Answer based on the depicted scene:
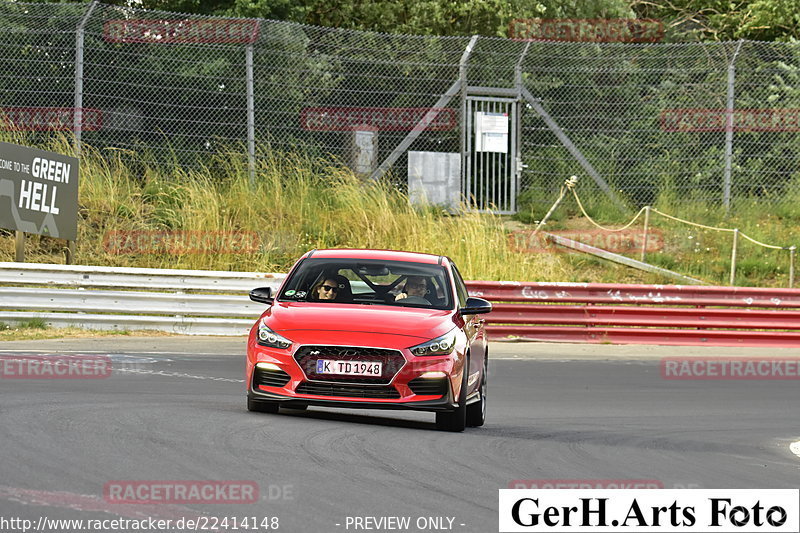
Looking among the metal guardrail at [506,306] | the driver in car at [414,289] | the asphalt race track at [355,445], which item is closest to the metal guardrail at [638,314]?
the metal guardrail at [506,306]

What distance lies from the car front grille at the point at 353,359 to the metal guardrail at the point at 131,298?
32.8 ft

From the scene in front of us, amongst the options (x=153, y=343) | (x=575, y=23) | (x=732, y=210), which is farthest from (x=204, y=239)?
(x=575, y=23)

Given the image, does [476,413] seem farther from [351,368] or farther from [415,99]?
[415,99]

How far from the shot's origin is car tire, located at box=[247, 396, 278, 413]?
38.8 feet

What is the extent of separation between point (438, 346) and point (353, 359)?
0.72 m

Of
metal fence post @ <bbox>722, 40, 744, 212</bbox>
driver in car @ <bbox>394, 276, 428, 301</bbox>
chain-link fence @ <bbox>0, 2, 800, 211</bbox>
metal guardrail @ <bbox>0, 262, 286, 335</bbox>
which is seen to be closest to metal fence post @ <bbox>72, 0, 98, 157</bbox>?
chain-link fence @ <bbox>0, 2, 800, 211</bbox>

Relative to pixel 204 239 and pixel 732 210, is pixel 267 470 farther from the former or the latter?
pixel 732 210

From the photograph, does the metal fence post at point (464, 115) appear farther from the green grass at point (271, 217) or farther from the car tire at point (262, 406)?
the car tire at point (262, 406)

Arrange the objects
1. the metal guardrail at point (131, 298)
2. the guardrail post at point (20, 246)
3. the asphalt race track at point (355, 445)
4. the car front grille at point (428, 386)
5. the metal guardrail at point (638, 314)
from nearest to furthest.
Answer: the asphalt race track at point (355, 445) → the car front grille at point (428, 386) → the metal guardrail at point (131, 298) → the guardrail post at point (20, 246) → the metal guardrail at point (638, 314)

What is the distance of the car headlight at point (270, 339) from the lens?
37.2 ft

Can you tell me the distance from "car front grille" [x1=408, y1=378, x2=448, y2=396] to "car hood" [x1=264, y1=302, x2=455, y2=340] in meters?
0.36

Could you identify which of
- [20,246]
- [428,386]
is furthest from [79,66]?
[428,386]

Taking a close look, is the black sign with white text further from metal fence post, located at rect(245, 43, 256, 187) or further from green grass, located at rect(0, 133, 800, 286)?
metal fence post, located at rect(245, 43, 256, 187)

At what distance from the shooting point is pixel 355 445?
33.6 feet
